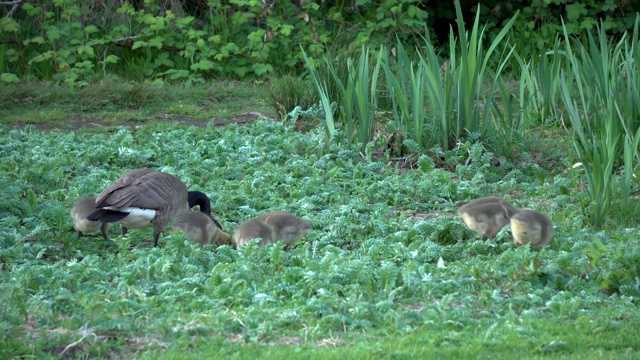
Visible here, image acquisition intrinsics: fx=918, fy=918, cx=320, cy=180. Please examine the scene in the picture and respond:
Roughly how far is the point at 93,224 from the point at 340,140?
3.31 metres

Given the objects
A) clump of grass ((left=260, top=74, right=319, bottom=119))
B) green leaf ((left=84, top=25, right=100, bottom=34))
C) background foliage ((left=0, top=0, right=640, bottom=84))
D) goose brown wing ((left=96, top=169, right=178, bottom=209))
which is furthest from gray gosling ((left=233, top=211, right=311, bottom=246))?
green leaf ((left=84, top=25, right=100, bottom=34))

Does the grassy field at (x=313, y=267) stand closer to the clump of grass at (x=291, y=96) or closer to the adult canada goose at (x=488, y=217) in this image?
the adult canada goose at (x=488, y=217)

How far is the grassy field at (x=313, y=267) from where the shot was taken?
4.68 metres

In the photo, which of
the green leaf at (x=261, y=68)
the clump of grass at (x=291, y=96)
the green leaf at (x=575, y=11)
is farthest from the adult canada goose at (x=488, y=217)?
the green leaf at (x=575, y=11)

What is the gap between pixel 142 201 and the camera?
6.59 metres

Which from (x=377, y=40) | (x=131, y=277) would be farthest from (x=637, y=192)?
(x=377, y=40)

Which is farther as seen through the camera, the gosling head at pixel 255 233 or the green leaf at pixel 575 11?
the green leaf at pixel 575 11

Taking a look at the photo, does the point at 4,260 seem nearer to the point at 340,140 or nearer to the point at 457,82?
the point at 340,140

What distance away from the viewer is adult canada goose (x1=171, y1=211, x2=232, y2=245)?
6.49 m

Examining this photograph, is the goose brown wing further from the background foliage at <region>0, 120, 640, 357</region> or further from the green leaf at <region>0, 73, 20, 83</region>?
the green leaf at <region>0, 73, 20, 83</region>

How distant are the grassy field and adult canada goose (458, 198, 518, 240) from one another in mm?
106

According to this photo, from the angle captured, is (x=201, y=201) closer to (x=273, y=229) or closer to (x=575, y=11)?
(x=273, y=229)

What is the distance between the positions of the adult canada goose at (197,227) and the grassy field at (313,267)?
0.13m

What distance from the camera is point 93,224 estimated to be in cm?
681
